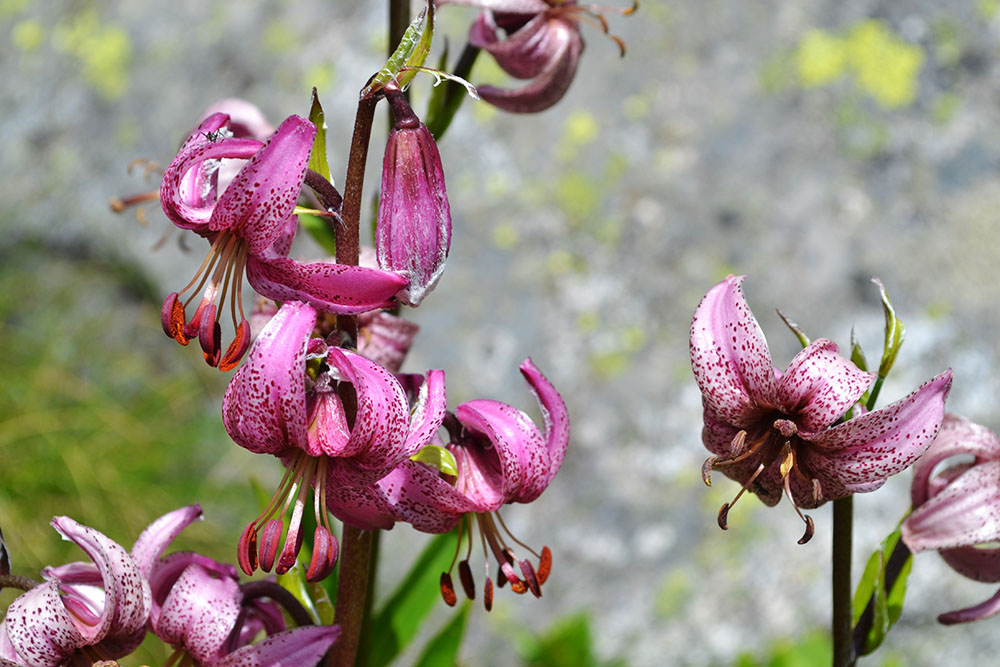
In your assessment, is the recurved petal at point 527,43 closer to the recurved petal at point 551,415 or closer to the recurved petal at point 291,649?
the recurved petal at point 551,415

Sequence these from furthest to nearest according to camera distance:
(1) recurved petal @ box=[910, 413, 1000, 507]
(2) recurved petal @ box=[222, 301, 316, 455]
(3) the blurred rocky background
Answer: (3) the blurred rocky background < (1) recurved petal @ box=[910, 413, 1000, 507] < (2) recurved petal @ box=[222, 301, 316, 455]

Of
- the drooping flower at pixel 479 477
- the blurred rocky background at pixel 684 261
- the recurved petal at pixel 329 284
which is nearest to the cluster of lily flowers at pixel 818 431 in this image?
the drooping flower at pixel 479 477

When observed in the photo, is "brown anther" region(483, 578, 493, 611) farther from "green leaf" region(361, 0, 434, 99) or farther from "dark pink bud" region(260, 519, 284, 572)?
"green leaf" region(361, 0, 434, 99)

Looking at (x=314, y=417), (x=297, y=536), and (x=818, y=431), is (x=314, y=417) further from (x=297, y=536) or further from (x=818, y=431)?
(x=818, y=431)

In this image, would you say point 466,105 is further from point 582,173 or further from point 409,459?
point 409,459

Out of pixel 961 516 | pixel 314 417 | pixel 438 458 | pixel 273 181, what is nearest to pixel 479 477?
pixel 438 458

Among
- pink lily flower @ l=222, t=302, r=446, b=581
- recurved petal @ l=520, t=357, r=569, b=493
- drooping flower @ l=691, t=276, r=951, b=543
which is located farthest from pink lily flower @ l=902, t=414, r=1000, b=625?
pink lily flower @ l=222, t=302, r=446, b=581
